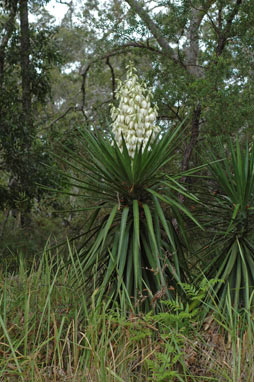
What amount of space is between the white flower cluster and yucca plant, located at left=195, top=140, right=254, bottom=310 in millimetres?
746

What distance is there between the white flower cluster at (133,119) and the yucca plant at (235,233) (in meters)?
0.75

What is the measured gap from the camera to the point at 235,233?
13.0 ft

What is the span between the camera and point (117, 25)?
29.8 ft

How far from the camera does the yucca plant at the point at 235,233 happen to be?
3768 mm

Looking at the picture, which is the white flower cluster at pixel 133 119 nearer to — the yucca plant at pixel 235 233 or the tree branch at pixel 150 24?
the yucca plant at pixel 235 233

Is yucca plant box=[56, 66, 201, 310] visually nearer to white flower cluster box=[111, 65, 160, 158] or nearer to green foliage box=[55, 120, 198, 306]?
green foliage box=[55, 120, 198, 306]

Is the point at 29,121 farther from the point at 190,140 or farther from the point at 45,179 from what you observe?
the point at 190,140

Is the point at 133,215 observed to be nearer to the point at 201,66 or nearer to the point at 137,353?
the point at 137,353

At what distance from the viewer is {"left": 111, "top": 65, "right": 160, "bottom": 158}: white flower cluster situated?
4441 millimetres

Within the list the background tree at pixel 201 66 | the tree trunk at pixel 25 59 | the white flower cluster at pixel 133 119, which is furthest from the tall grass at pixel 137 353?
the tree trunk at pixel 25 59

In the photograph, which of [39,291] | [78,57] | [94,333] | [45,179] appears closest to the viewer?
[94,333]

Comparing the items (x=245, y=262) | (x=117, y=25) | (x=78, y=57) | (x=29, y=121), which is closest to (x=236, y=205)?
(x=245, y=262)

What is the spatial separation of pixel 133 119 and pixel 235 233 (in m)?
1.38

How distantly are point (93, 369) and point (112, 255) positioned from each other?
3.17 feet
